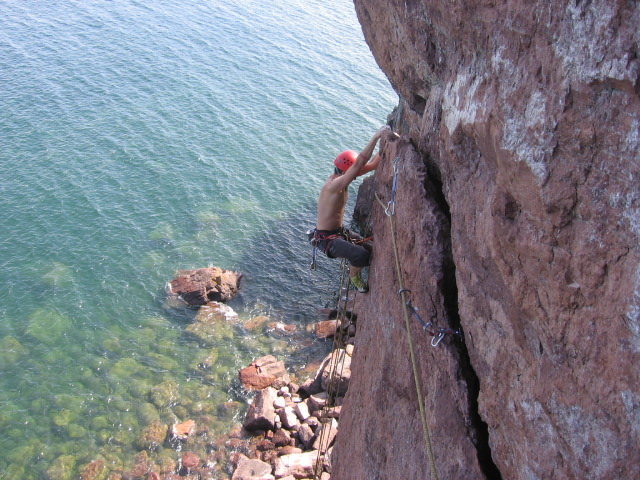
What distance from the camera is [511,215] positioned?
15.7 ft

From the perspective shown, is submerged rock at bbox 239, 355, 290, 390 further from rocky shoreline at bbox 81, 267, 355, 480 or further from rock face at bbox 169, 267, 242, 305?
rock face at bbox 169, 267, 242, 305

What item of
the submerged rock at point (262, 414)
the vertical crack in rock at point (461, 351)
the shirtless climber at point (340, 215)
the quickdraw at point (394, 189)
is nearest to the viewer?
the vertical crack in rock at point (461, 351)

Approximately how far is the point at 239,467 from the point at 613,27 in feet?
43.9

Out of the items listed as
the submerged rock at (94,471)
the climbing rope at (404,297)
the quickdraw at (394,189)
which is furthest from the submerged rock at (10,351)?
the quickdraw at (394,189)

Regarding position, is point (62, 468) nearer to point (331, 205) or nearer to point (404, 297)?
point (331, 205)

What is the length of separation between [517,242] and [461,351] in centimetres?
183

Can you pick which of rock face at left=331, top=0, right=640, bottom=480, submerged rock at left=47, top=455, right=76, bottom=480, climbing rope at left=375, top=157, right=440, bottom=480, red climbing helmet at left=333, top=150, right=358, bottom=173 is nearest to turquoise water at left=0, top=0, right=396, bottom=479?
submerged rock at left=47, top=455, right=76, bottom=480

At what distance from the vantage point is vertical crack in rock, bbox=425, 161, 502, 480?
557 cm

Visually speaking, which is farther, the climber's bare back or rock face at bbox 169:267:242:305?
rock face at bbox 169:267:242:305

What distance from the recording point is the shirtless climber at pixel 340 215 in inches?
333

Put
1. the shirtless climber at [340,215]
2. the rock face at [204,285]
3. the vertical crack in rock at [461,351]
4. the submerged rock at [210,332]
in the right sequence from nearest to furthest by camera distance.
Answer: the vertical crack in rock at [461,351] → the shirtless climber at [340,215] → the submerged rock at [210,332] → the rock face at [204,285]

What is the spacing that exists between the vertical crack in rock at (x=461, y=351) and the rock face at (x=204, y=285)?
49.3 feet

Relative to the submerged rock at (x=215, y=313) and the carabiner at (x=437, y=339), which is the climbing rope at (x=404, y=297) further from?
the submerged rock at (x=215, y=313)

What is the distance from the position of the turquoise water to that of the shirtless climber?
9.26 m
